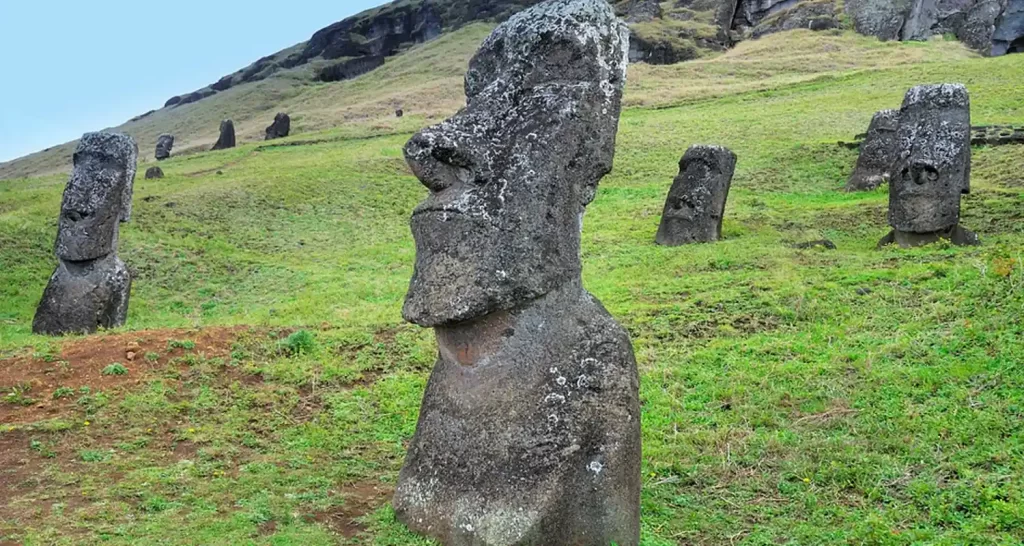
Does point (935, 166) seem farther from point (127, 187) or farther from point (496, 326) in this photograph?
point (127, 187)

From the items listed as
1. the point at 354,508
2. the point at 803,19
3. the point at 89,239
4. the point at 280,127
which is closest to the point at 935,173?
the point at 354,508

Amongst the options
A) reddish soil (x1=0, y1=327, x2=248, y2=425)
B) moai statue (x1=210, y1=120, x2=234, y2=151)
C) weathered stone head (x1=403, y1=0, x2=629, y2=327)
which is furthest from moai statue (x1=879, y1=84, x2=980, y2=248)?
moai statue (x1=210, y1=120, x2=234, y2=151)

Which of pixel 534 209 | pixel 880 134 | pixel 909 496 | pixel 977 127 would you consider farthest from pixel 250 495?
pixel 977 127

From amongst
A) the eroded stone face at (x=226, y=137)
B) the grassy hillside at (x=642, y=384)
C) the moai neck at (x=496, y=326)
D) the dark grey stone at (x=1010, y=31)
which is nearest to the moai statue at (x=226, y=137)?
the eroded stone face at (x=226, y=137)

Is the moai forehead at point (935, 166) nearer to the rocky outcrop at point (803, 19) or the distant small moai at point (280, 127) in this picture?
the distant small moai at point (280, 127)

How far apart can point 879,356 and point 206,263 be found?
14887 millimetres

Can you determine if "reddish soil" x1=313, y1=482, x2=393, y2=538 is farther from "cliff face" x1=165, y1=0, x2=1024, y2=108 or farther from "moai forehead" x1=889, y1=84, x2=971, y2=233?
"cliff face" x1=165, y1=0, x2=1024, y2=108

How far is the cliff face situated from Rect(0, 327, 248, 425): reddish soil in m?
52.4

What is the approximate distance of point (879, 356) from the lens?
29.4 ft

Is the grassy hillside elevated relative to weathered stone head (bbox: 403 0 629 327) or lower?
lower

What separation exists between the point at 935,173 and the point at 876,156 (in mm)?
8667

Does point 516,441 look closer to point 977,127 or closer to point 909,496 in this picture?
point 909,496

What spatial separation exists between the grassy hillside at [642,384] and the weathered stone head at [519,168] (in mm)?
1650

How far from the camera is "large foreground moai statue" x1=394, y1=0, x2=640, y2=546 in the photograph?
5.12 metres
